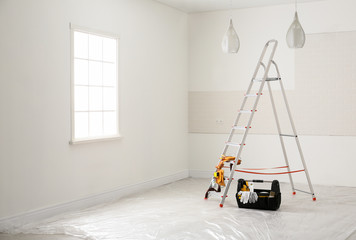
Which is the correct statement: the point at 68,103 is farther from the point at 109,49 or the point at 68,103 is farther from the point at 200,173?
the point at 200,173

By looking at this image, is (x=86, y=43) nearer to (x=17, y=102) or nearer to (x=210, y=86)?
(x=17, y=102)

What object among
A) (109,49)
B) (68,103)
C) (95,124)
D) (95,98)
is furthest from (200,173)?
(68,103)

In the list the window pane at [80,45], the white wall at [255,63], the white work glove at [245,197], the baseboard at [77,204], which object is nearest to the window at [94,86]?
the window pane at [80,45]

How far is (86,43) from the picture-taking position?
17.3 feet

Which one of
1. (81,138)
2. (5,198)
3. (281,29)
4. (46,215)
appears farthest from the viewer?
(281,29)

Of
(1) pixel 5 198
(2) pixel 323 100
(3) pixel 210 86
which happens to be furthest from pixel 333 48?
(1) pixel 5 198

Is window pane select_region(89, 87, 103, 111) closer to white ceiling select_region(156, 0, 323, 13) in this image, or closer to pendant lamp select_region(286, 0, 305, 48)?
white ceiling select_region(156, 0, 323, 13)

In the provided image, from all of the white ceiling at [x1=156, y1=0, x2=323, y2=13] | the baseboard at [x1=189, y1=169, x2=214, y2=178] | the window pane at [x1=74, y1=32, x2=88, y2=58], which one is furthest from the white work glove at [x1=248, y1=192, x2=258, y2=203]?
the white ceiling at [x1=156, y1=0, x2=323, y2=13]

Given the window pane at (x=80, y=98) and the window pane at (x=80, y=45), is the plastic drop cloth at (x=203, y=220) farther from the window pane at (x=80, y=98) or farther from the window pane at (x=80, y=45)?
the window pane at (x=80, y=45)

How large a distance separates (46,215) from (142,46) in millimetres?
2773

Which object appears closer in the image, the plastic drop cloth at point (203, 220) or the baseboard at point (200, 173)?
the plastic drop cloth at point (203, 220)

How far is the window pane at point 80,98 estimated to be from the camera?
5.17 m

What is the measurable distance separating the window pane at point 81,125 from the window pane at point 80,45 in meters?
0.69

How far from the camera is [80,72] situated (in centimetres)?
521
